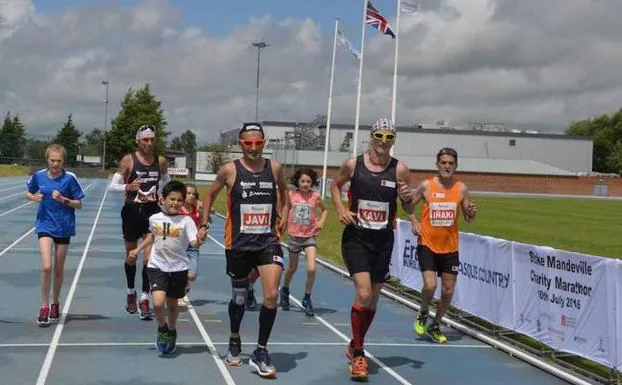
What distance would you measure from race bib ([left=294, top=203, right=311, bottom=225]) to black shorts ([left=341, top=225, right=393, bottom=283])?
293 centimetres

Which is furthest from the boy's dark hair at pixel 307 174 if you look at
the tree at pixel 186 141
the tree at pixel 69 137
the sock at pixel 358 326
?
the tree at pixel 186 141

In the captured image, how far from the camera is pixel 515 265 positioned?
8641mm

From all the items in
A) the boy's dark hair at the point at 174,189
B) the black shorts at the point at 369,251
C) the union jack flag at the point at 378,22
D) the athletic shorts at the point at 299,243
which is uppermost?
the union jack flag at the point at 378,22

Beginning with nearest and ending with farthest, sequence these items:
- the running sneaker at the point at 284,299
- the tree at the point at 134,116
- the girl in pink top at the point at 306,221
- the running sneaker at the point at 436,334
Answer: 1. the running sneaker at the point at 436,334
2. the girl in pink top at the point at 306,221
3. the running sneaker at the point at 284,299
4. the tree at the point at 134,116

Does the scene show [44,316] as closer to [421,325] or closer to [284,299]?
[284,299]

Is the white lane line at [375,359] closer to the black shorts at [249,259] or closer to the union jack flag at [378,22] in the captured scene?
the black shorts at [249,259]

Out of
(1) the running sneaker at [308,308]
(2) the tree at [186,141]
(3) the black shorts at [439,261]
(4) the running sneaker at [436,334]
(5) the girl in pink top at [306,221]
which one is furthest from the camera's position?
(2) the tree at [186,141]

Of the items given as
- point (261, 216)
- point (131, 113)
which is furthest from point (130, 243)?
point (131, 113)

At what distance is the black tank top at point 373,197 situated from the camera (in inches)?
273

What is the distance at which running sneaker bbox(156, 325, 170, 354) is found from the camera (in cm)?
721

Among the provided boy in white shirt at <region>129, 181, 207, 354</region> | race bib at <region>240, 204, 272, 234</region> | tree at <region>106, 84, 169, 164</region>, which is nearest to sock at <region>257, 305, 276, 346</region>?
race bib at <region>240, 204, 272, 234</region>

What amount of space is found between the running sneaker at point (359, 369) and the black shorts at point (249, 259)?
1.05m

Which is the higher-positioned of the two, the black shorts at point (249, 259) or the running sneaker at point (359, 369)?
the black shorts at point (249, 259)

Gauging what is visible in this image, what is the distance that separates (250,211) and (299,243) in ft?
10.9
